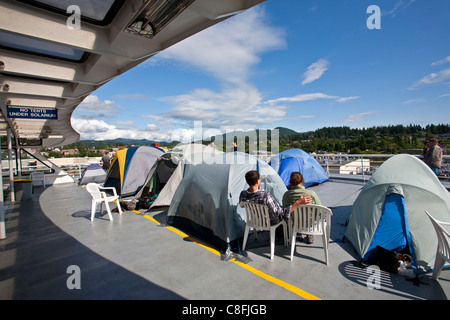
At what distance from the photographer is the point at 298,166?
7750mm

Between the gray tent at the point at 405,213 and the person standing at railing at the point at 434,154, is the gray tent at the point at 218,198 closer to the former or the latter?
the gray tent at the point at 405,213

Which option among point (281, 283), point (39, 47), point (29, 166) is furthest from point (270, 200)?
point (29, 166)

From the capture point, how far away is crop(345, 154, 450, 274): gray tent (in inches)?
107

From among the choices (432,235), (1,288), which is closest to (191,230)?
(1,288)

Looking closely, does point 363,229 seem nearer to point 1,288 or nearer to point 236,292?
point 236,292

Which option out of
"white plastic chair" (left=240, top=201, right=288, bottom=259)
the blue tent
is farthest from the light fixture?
the blue tent

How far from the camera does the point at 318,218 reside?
2916mm

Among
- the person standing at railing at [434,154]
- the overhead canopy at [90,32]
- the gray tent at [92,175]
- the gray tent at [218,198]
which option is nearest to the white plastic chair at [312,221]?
the gray tent at [218,198]

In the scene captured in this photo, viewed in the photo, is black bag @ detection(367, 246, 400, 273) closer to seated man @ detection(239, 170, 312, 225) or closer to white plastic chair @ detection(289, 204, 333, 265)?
white plastic chair @ detection(289, 204, 333, 265)

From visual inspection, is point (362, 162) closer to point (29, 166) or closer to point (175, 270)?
point (175, 270)

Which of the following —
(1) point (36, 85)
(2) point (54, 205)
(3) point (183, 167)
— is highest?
(1) point (36, 85)

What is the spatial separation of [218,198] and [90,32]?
309 cm
